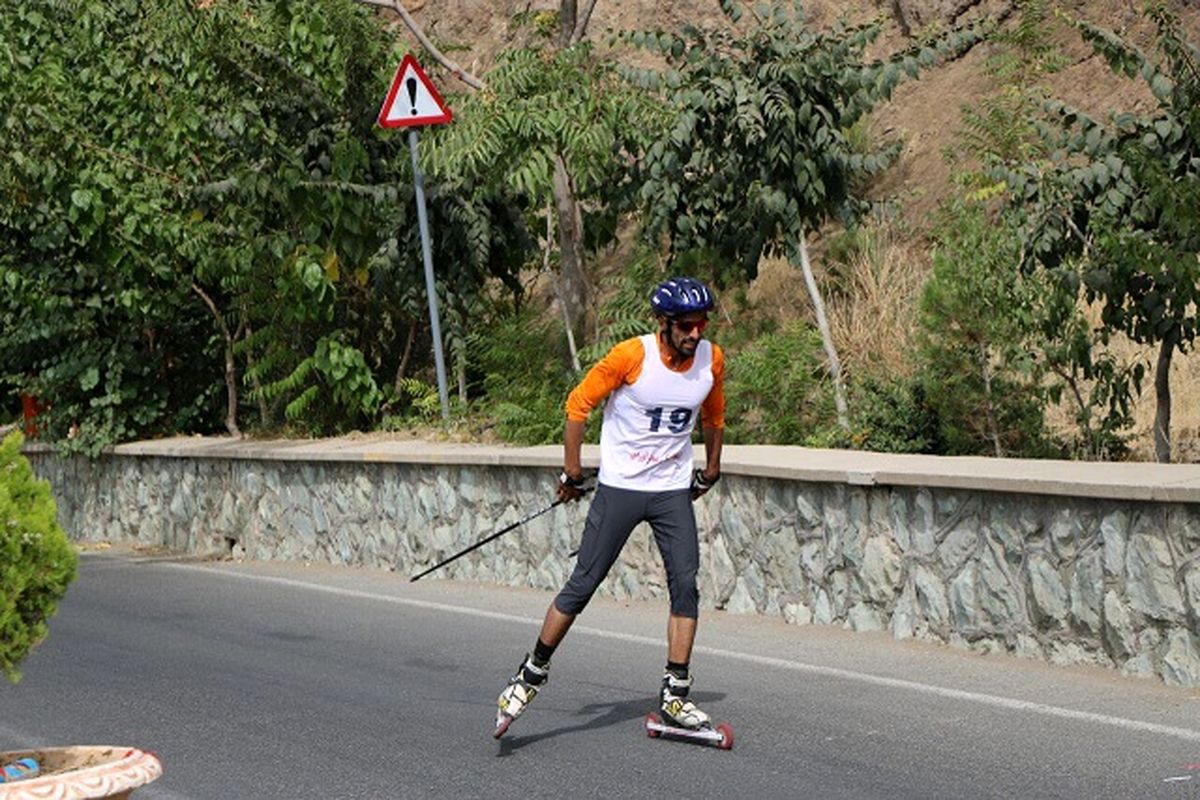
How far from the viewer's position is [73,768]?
5199mm

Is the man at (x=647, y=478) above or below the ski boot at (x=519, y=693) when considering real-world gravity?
above

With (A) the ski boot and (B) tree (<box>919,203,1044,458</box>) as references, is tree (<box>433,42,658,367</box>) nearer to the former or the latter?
(B) tree (<box>919,203,1044,458</box>)

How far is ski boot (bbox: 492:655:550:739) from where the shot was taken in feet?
28.9

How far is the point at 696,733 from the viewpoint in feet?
28.7

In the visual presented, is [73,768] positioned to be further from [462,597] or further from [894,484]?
[462,597]

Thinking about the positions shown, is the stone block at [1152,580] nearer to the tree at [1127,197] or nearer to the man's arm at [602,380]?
the man's arm at [602,380]

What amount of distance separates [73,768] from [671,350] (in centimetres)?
415

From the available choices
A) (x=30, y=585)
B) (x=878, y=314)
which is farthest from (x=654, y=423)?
(x=878, y=314)

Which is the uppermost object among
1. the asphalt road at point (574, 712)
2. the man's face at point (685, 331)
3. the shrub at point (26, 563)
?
the man's face at point (685, 331)

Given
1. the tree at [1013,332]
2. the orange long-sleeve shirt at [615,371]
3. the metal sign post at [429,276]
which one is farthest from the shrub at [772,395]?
the orange long-sleeve shirt at [615,371]

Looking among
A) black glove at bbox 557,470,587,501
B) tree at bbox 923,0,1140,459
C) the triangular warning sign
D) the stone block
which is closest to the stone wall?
the stone block

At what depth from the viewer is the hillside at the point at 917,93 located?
17984 mm

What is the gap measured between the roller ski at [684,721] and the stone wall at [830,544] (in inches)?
96.9

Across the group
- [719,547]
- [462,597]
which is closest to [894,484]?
[719,547]
